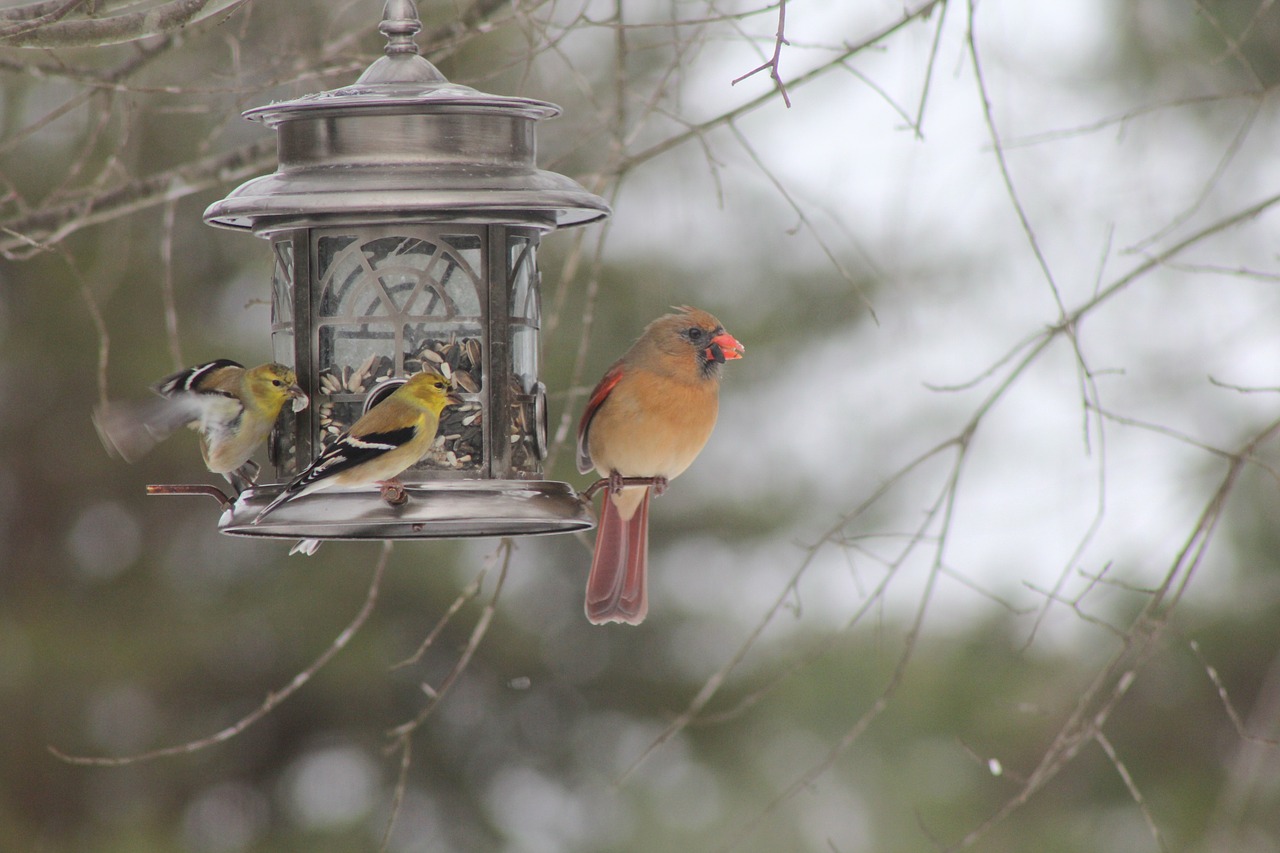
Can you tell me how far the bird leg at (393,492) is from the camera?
3479 millimetres

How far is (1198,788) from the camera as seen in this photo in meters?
8.95

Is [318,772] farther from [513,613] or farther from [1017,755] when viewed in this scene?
[1017,755]

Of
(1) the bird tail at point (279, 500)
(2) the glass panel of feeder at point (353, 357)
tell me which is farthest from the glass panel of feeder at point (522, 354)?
(1) the bird tail at point (279, 500)

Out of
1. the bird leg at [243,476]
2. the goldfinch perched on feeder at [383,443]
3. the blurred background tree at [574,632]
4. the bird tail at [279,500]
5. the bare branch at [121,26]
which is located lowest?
the blurred background tree at [574,632]

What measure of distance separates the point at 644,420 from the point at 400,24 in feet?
5.28

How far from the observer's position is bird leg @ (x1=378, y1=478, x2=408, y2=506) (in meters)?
3.48

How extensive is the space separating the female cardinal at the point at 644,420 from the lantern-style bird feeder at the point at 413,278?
700mm

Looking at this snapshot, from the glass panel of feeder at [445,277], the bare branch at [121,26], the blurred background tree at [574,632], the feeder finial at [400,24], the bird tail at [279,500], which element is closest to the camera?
the bare branch at [121,26]

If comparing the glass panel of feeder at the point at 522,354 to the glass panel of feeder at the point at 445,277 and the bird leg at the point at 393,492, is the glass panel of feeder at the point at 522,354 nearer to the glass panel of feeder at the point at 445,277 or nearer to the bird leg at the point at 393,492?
the glass panel of feeder at the point at 445,277

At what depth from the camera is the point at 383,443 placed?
3.47m

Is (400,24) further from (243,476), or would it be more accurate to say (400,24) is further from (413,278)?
(243,476)

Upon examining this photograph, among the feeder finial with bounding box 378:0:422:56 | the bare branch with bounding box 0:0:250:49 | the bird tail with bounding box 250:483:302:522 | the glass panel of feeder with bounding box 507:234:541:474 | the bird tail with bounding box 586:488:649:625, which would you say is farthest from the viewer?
the bird tail with bounding box 586:488:649:625

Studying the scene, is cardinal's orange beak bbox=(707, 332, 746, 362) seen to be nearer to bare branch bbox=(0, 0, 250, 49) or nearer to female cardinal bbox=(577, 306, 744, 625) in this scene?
female cardinal bbox=(577, 306, 744, 625)

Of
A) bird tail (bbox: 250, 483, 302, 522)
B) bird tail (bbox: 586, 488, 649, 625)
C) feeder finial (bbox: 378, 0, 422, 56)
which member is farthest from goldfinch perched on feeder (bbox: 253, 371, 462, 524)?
bird tail (bbox: 586, 488, 649, 625)
